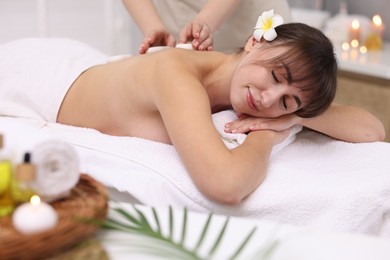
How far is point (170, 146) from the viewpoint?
4.94 feet

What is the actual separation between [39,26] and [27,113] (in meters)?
1.00

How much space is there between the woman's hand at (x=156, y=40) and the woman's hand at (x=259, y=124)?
17.5 inches

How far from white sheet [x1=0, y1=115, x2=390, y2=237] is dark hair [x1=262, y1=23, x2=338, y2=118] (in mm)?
161

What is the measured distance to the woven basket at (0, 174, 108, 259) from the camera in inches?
31.3

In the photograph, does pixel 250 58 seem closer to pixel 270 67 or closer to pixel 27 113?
pixel 270 67

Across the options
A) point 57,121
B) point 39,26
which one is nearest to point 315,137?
point 57,121

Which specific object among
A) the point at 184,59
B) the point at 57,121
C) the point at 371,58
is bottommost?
the point at 371,58

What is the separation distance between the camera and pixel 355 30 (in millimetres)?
3473

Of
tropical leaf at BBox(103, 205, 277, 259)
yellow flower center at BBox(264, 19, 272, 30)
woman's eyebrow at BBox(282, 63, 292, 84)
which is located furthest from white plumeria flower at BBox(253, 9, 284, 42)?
tropical leaf at BBox(103, 205, 277, 259)

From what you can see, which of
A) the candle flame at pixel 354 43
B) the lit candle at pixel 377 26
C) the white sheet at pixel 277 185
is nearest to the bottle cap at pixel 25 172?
the white sheet at pixel 277 185

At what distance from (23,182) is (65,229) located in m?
0.11

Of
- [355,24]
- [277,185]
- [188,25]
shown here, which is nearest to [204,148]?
[277,185]

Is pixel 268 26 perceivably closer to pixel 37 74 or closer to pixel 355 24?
pixel 37 74

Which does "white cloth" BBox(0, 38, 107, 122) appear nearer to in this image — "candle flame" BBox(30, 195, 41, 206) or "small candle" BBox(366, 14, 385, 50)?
"candle flame" BBox(30, 195, 41, 206)
